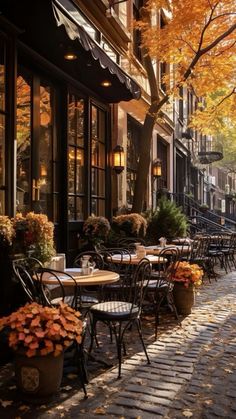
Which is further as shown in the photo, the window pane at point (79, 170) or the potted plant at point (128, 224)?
the potted plant at point (128, 224)

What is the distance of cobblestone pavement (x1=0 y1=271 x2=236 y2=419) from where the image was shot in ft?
11.9

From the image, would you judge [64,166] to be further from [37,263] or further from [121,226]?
[37,263]

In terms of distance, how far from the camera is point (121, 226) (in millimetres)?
9648

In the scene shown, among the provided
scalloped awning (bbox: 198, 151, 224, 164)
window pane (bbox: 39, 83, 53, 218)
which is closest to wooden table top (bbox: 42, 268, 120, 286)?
window pane (bbox: 39, 83, 53, 218)

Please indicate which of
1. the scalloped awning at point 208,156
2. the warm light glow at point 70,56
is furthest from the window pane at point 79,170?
the scalloped awning at point 208,156

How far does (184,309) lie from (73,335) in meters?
3.59

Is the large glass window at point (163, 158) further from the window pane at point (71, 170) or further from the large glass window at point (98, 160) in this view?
the window pane at point (71, 170)

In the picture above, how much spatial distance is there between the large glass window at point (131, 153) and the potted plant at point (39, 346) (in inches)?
345

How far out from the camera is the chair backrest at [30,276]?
4.43 metres

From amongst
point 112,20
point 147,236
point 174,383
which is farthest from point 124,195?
point 174,383

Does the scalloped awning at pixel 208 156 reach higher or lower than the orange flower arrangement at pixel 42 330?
higher

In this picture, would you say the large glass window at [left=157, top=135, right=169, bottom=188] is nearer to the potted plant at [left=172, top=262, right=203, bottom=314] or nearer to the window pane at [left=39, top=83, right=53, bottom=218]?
the window pane at [left=39, top=83, right=53, bottom=218]

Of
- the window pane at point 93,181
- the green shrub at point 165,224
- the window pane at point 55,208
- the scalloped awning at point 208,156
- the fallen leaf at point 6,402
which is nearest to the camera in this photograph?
the fallen leaf at point 6,402

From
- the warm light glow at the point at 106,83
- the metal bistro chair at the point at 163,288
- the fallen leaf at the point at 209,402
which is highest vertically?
the warm light glow at the point at 106,83
